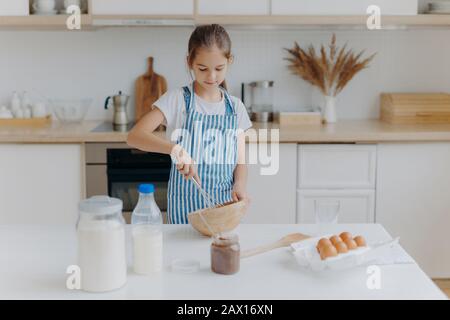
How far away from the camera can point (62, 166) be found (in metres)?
3.25

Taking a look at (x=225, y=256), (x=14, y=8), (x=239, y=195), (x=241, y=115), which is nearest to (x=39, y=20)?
(x=14, y=8)

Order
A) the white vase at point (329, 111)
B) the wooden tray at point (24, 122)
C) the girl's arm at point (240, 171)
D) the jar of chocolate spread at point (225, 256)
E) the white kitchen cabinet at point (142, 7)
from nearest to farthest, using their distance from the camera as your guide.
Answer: the jar of chocolate spread at point (225, 256) → the girl's arm at point (240, 171) → the white kitchen cabinet at point (142, 7) → the wooden tray at point (24, 122) → the white vase at point (329, 111)

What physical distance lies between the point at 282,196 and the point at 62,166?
110 centimetres

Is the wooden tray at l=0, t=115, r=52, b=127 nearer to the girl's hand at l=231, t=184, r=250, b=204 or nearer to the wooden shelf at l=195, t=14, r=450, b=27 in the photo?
the wooden shelf at l=195, t=14, r=450, b=27

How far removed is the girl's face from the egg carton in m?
0.63

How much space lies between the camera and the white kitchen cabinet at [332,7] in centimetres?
338

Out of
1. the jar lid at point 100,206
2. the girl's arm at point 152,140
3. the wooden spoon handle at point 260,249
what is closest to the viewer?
the jar lid at point 100,206

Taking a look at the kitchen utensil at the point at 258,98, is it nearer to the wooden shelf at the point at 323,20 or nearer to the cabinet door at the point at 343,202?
the wooden shelf at the point at 323,20

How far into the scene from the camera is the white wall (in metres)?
3.76

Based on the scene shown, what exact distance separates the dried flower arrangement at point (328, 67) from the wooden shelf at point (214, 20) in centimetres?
30

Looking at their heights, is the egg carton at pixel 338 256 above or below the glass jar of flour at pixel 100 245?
below

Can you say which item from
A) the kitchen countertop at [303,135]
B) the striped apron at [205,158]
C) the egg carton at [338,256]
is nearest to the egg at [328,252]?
the egg carton at [338,256]

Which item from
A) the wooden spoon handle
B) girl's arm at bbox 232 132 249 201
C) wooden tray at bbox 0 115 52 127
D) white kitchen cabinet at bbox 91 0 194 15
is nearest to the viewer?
the wooden spoon handle

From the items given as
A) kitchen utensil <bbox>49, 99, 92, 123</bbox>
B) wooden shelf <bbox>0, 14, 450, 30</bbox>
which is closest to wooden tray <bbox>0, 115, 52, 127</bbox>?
kitchen utensil <bbox>49, 99, 92, 123</bbox>
